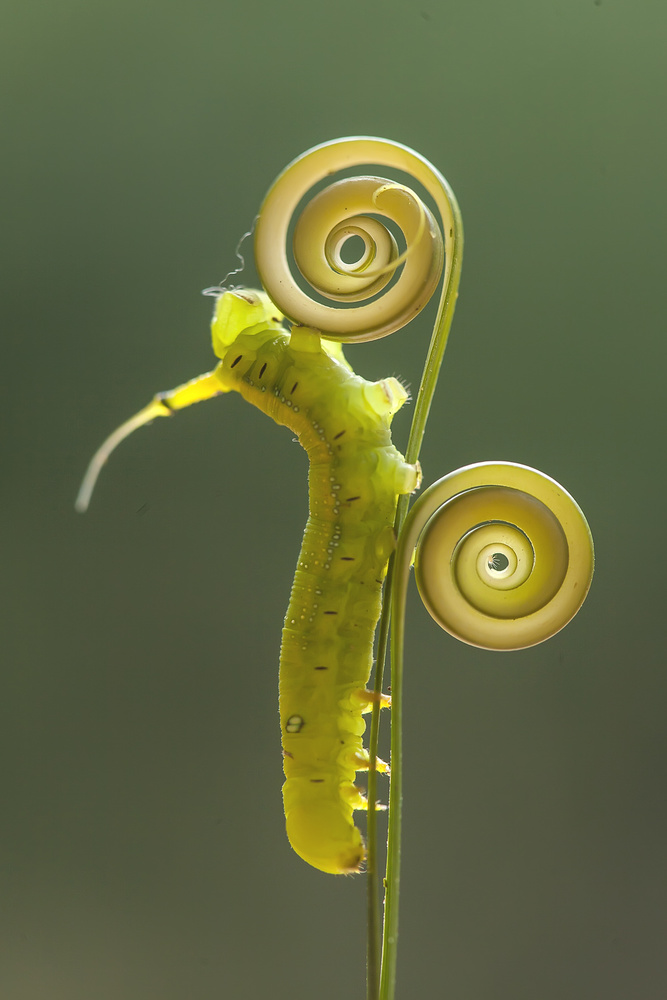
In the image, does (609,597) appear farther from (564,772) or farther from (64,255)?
(64,255)

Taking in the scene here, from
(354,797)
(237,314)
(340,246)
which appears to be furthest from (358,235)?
(354,797)

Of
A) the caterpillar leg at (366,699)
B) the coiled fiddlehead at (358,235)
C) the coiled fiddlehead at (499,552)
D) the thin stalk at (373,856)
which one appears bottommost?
the thin stalk at (373,856)

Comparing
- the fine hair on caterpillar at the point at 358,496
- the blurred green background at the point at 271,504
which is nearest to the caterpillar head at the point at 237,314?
the fine hair on caterpillar at the point at 358,496

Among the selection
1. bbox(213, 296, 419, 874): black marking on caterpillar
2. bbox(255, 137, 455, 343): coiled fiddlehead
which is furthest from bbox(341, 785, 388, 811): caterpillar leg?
bbox(255, 137, 455, 343): coiled fiddlehead

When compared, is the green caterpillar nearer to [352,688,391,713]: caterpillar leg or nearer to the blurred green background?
[352,688,391,713]: caterpillar leg

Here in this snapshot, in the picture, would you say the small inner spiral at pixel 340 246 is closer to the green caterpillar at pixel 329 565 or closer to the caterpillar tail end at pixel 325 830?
the green caterpillar at pixel 329 565

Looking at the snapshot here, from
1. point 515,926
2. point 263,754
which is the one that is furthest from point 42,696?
point 515,926
